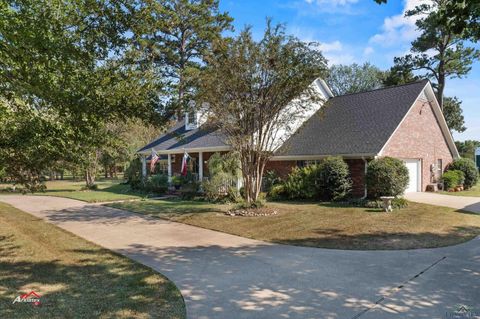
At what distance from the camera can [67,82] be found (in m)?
5.64

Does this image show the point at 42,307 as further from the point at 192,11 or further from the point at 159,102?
the point at 192,11

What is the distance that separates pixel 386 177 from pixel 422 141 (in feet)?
23.8

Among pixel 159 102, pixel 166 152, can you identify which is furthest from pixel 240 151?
pixel 166 152

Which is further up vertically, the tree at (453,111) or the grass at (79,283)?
the tree at (453,111)

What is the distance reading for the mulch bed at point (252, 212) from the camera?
13352 millimetres

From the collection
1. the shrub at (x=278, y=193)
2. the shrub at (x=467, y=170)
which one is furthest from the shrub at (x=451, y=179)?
the shrub at (x=278, y=193)

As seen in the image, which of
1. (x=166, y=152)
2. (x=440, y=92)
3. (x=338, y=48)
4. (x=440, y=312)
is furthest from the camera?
(x=440, y=92)

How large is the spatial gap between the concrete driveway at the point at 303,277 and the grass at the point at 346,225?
68 centimetres

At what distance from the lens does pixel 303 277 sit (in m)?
6.11

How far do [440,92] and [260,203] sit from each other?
29.3 metres

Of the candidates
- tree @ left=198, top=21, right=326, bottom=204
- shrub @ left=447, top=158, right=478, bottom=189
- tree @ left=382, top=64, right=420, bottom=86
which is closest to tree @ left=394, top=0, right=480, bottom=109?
tree @ left=382, top=64, right=420, bottom=86

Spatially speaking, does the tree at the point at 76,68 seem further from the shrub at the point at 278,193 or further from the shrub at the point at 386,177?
the shrub at the point at 278,193

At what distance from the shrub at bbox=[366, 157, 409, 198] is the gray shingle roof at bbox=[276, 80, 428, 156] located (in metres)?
0.83

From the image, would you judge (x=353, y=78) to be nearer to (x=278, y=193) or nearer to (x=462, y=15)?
(x=278, y=193)
